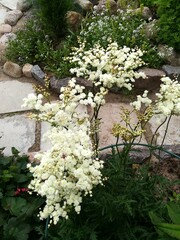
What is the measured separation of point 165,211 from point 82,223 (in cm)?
46

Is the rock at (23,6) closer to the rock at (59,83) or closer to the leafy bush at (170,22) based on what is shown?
the rock at (59,83)

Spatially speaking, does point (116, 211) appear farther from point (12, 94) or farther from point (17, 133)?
point (12, 94)

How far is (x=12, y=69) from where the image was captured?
3818 millimetres

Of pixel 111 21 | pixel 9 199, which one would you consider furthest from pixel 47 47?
pixel 9 199

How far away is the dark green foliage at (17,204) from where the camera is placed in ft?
7.52

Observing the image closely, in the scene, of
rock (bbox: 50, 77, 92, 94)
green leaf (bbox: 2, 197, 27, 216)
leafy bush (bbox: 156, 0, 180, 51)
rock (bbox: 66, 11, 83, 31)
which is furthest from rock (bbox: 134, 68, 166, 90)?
green leaf (bbox: 2, 197, 27, 216)

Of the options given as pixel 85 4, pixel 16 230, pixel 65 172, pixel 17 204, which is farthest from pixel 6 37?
pixel 65 172

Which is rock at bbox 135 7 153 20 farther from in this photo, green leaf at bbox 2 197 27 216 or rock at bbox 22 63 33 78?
green leaf at bbox 2 197 27 216

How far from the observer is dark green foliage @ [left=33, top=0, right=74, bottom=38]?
3.73 metres

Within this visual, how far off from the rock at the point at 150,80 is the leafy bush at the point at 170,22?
0.32 metres

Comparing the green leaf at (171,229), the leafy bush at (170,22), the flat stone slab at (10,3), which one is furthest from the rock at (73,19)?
the green leaf at (171,229)

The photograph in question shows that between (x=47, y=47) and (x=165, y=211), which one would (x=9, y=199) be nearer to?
(x=165, y=211)

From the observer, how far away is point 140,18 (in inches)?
155

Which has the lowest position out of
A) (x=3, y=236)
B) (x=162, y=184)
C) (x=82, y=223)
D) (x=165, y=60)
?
(x=3, y=236)
